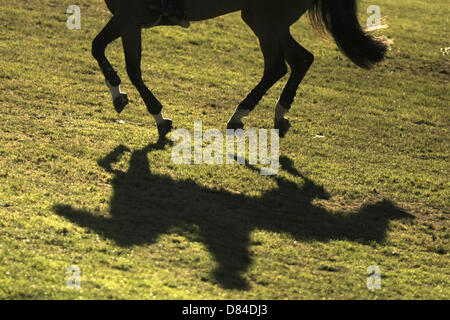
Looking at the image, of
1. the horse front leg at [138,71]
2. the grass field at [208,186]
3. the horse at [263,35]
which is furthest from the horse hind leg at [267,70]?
the horse front leg at [138,71]

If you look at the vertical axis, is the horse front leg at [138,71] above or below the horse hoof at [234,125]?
above

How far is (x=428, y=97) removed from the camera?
1530 centimetres

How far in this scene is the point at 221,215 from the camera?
8.85m

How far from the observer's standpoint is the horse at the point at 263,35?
10383mm

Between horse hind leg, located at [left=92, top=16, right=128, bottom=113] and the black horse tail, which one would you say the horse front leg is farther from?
the black horse tail

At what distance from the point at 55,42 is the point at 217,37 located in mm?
3726

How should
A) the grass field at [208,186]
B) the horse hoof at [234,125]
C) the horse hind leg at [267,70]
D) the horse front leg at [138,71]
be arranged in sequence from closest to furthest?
the grass field at [208,186], the horse front leg at [138,71], the horse hind leg at [267,70], the horse hoof at [234,125]

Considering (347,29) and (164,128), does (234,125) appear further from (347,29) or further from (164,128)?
(347,29)

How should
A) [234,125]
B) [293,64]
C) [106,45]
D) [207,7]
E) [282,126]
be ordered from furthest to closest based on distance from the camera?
1. [282,126]
2. [293,64]
3. [234,125]
4. [106,45]
5. [207,7]

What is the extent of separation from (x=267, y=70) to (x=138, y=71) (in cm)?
173

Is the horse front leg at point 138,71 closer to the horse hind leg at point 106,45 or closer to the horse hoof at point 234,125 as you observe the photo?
the horse hind leg at point 106,45

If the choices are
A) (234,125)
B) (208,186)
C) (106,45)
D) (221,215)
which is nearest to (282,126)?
(234,125)

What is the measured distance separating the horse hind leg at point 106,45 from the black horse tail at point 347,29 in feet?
9.02
